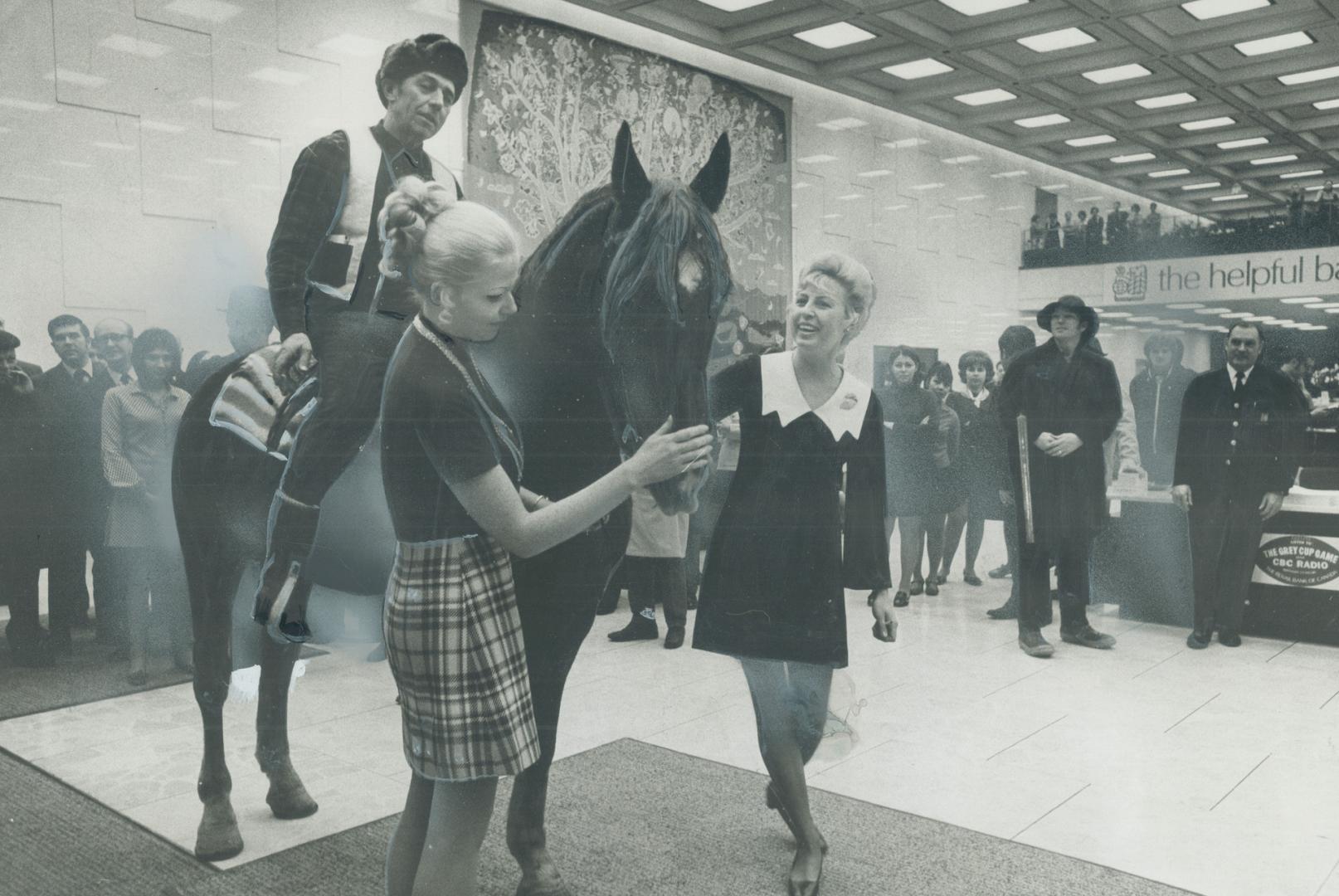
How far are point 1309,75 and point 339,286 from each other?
3.01m

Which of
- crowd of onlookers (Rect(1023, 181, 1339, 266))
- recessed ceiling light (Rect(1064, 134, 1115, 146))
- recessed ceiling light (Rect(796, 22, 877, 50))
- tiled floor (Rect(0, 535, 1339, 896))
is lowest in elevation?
A: tiled floor (Rect(0, 535, 1339, 896))

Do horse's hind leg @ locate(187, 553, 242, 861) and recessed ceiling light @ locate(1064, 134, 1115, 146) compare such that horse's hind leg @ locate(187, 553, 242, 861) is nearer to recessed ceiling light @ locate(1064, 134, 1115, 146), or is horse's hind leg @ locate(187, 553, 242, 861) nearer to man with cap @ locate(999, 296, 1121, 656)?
recessed ceiling light @ locate(1064, 134, 1115, 146)

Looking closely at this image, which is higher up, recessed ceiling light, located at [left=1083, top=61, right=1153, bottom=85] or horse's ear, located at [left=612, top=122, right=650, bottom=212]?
recessed ceiling light, located at [left=1083, top=61, right=1153, bottom=85]

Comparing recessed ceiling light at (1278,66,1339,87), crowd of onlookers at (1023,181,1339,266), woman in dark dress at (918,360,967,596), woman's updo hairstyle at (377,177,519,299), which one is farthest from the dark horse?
recessed ceiling light at (1278,66,1339,87)

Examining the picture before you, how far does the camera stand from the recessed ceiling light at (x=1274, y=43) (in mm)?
3115

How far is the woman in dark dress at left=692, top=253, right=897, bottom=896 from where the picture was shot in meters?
2.43

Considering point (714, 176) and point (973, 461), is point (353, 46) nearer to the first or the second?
point (714, 176)

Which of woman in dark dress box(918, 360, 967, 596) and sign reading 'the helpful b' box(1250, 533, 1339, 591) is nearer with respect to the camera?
woman in dark dress box(918, 360, 967, 596)

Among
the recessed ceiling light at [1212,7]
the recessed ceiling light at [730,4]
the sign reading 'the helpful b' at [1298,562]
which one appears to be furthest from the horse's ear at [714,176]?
the sign reading 'the helpful b' at [1298,562]

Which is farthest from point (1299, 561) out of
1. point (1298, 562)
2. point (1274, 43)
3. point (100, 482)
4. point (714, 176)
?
point (100, 482)

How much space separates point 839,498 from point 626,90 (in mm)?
1116

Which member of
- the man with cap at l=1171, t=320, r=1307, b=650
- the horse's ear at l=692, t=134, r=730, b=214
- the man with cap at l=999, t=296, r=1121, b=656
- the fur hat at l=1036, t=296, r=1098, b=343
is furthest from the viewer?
the man with cap at l=1171, t=320, r=1307, b=650

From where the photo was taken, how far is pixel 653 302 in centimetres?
207

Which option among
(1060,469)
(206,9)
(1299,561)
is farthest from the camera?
(1299,561)
